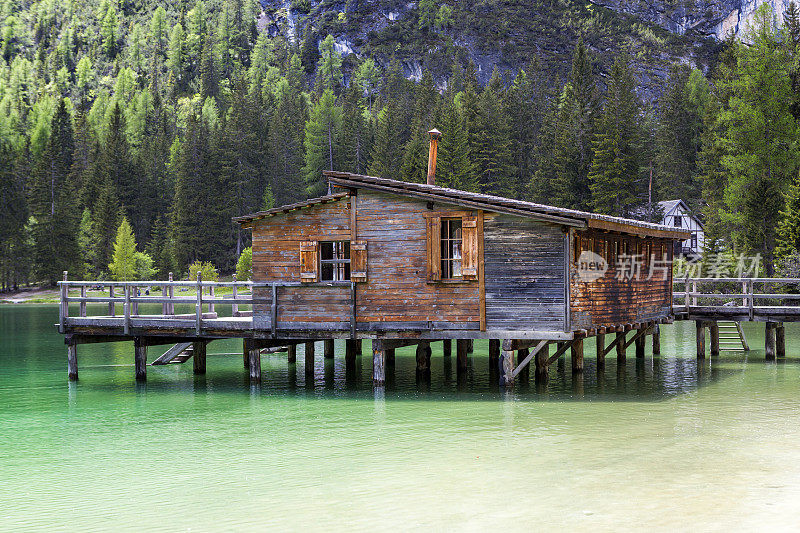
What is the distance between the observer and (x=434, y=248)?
76.6 ft

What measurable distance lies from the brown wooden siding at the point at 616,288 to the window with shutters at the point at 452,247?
2.60 metres

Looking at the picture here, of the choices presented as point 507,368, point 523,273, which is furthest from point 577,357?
point 523,273

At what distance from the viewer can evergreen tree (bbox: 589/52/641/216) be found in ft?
244

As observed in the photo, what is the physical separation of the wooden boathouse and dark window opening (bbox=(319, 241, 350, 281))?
3 centimetres

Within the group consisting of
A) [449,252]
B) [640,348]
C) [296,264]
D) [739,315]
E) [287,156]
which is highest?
[287,156]

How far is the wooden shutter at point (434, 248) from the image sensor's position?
2330 centimetres

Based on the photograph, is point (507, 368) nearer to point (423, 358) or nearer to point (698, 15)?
point (423, 358)

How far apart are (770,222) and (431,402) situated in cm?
3838

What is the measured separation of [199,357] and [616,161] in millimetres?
52396

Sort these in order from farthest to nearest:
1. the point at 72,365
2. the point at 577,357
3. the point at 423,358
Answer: the point at 72,365
the point at 423,358
the point at 577,357

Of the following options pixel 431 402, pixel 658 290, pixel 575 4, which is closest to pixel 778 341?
pixel 658 290

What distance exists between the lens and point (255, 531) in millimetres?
11617

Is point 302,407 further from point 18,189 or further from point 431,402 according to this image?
point 18,189

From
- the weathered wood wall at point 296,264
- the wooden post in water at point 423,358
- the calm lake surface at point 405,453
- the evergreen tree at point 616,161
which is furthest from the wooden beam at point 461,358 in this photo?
the evergreen tree at point 616,161
